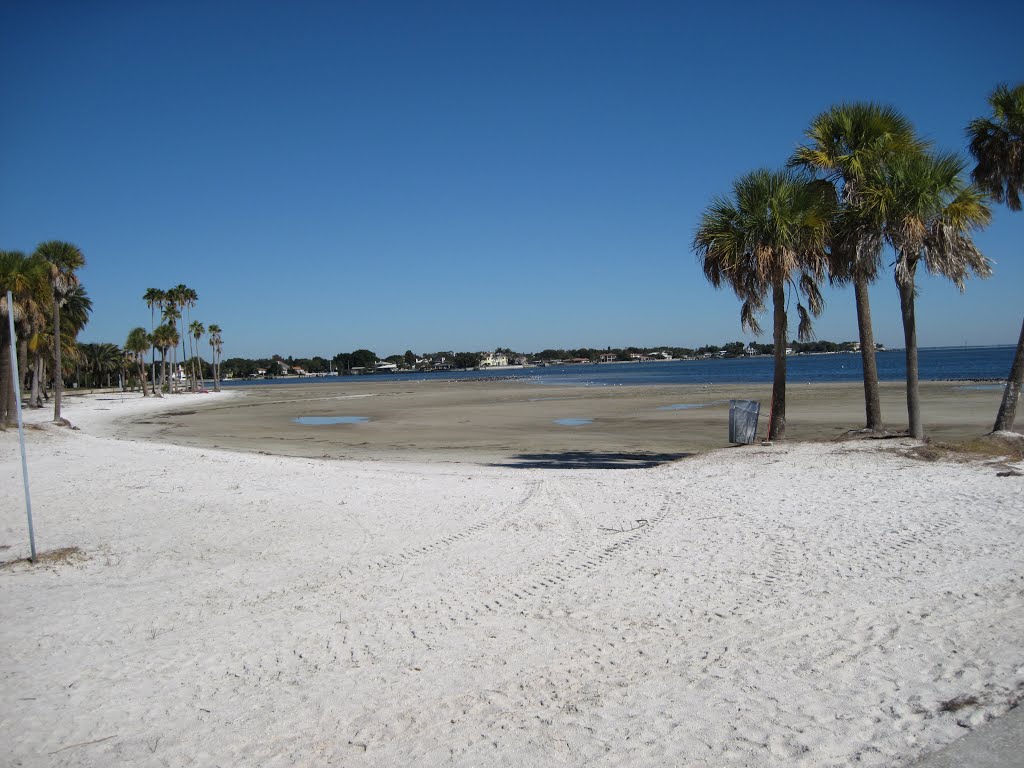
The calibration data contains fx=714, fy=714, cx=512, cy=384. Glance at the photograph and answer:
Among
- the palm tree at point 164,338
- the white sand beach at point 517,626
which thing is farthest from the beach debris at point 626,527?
the palm tree at point 164,338

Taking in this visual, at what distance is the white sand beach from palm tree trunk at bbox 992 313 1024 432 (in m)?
3.96

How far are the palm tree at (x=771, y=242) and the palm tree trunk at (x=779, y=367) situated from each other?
0.08ft

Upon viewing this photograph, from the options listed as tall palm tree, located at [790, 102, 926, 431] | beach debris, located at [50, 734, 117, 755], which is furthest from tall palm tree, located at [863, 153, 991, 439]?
beach debris, located at [50, 734, 117, 755]

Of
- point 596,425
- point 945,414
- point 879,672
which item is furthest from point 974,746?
point 945,414

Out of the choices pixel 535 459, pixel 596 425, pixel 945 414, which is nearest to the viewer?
pixel 535 459

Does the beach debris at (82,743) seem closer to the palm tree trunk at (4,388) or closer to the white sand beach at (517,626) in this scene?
the white sand beach at (517,626)

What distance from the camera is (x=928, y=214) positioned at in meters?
14.1

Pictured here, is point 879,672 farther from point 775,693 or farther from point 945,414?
point 945,414

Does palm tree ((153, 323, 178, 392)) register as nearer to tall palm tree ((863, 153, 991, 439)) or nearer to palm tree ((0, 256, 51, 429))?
palm tree ((0, 256, 51, 429))

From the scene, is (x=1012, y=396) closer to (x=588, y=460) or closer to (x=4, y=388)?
(x=588, y=460)

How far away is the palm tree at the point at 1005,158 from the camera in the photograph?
1465 cm

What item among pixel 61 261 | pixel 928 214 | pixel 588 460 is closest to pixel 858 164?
pixel 928 214

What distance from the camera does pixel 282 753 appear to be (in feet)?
14.1

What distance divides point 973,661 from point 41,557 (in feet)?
31.0
